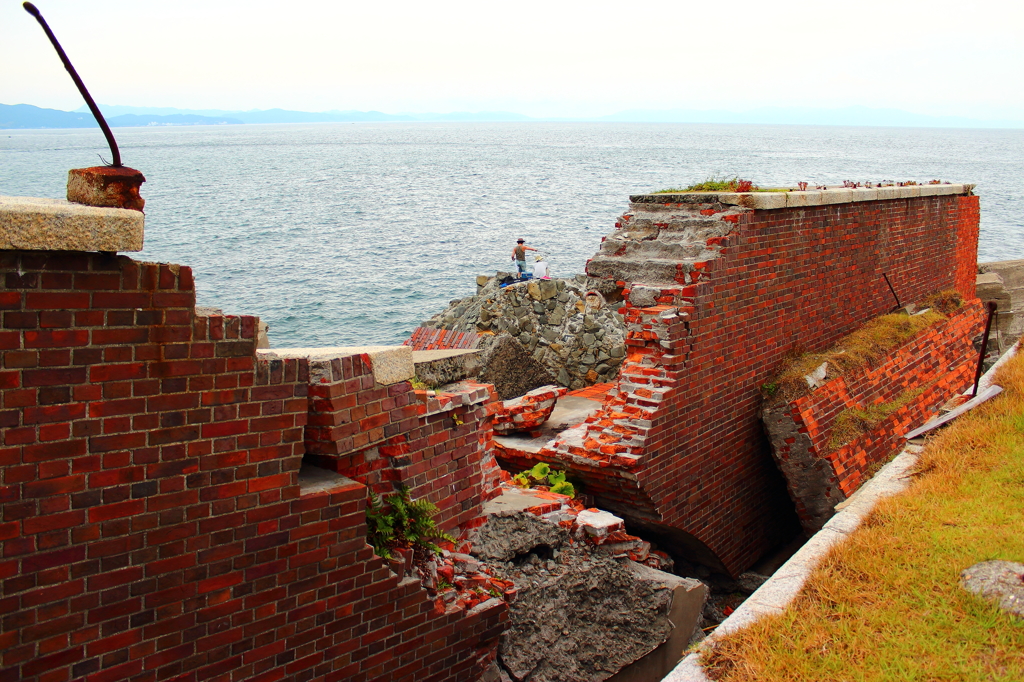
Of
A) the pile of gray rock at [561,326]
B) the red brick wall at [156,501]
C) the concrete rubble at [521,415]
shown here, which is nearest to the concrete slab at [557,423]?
the concrete rubble at [521,415]

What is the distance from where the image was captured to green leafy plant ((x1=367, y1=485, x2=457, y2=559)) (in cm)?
428

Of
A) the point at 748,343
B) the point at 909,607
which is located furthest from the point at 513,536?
the point at 748,343

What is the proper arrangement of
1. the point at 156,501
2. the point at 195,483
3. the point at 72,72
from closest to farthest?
the point at 72,72, the point at 156,501, the point at 195,483

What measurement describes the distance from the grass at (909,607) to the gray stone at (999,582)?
0.19 feet

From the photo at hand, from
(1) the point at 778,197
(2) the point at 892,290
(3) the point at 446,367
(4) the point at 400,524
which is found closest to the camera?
(4) the point at 400,524

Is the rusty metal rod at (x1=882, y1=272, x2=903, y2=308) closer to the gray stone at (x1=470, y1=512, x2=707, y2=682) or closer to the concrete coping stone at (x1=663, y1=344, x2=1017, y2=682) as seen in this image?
the concrete coping stone at (x1=663, y1=344, x2=1017, y2=682)

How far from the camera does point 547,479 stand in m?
7.21

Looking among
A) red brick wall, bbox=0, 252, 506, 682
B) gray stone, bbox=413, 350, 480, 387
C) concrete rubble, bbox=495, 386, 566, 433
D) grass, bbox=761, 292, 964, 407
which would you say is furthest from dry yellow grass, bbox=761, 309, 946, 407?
red brick wall, bbox=0, 252, 506, 682

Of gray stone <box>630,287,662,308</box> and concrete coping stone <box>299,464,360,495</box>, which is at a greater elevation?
Result: gray stone <box>630,287,662,308</box>

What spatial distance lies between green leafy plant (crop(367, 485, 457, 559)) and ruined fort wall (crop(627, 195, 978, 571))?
2.77 meters

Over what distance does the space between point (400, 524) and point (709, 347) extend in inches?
157

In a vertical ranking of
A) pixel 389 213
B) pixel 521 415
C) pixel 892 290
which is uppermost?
pixel 389 213

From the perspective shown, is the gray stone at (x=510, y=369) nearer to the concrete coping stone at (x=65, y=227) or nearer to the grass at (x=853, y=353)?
the grass at (x=853, y=353)

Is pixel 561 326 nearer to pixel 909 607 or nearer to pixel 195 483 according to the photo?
pixel 909 607
